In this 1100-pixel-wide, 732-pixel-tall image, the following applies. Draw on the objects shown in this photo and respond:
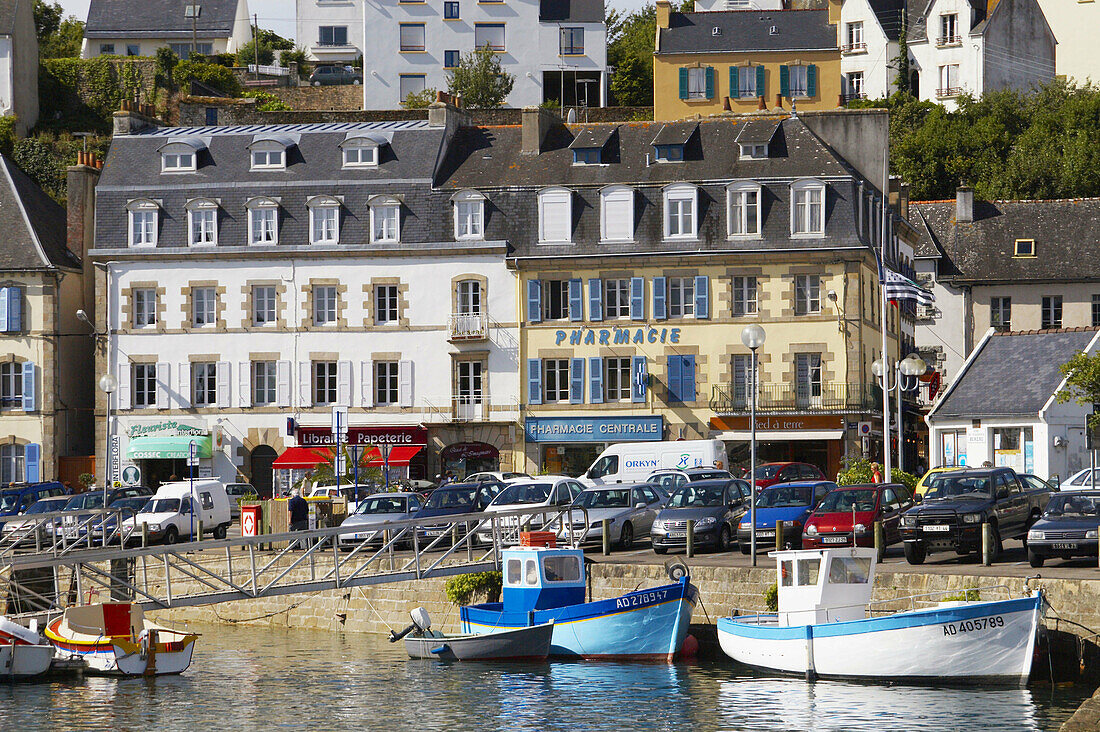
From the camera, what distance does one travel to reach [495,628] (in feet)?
94.6

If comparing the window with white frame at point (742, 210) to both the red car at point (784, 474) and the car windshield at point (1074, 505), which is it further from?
the car windshield at point (1074, 505)

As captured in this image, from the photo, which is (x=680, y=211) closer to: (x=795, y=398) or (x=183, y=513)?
(x=795, y=398)

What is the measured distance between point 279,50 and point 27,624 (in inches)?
2797

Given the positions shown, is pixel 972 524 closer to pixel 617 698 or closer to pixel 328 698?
pixel 617 698

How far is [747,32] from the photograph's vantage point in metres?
76.7

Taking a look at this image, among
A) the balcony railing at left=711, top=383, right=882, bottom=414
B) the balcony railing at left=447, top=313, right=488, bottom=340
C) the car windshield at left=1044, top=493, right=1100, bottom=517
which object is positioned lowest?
the car windshield at left=1044, top=493, right=1100, bottom=517

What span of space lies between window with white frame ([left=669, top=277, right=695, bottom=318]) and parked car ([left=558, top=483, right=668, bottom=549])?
16.7 metres

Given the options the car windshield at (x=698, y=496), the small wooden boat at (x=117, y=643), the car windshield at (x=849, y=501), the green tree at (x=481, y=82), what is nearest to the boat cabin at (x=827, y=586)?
the car windshield at (x=849, y=501)

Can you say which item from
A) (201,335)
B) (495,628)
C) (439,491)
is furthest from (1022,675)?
(201,335)

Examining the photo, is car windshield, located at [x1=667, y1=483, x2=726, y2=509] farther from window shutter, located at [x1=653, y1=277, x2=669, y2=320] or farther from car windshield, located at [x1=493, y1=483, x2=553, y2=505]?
window shutter, located at [x1=653, y1=277, x2=669, y2=320]

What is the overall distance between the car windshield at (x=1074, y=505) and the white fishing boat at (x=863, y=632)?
125 inches

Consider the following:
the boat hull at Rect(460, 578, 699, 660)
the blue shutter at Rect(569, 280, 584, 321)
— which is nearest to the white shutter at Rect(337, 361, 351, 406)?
the blue shutter at Rect(569, 280, 584, 321)

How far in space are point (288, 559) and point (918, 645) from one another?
15509 mm

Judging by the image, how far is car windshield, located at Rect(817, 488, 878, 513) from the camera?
98.7 ft
